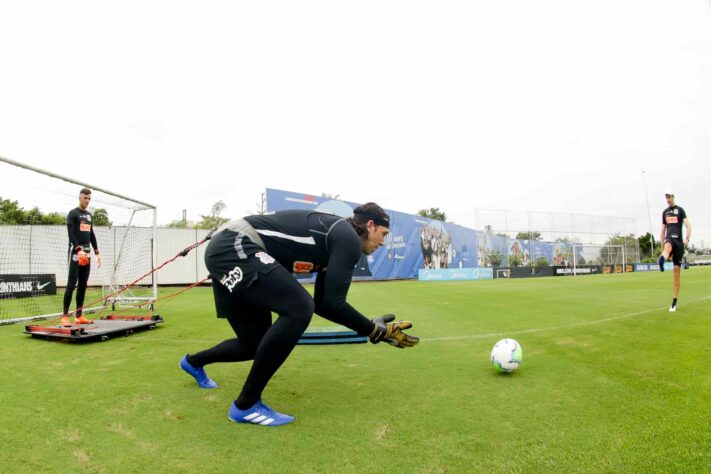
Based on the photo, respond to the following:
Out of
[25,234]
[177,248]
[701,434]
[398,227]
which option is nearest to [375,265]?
[398,227]

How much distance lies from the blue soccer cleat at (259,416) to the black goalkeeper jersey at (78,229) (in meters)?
5.73

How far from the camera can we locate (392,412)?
9.15ft

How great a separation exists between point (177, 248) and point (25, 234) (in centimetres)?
944

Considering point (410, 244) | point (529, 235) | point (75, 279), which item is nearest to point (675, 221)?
point (75, 279)

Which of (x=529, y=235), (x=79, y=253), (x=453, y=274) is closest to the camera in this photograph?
(x=79, y=253)

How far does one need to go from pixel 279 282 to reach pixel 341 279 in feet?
1.32

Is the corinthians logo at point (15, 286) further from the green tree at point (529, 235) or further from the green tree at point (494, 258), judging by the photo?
the green tree at point (529, 235)

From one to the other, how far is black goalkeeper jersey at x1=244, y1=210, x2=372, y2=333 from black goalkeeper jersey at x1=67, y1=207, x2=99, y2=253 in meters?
5.57

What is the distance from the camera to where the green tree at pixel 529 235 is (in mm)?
41059

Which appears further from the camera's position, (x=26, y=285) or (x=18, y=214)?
(x=26, y=285)

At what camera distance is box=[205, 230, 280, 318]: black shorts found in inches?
108

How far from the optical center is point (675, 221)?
303 inches

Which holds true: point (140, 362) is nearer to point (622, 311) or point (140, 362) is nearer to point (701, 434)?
point (701, 434)

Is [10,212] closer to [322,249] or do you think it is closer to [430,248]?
[322,249]
